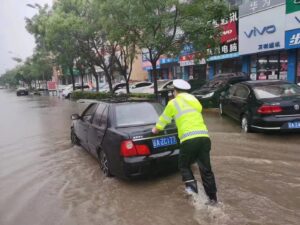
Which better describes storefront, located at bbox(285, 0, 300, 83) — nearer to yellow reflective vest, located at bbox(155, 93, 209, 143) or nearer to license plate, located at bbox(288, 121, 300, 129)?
license plate, located at bbox(288, 121, 300, 129)

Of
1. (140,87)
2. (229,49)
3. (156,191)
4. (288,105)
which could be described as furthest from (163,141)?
(140,87)

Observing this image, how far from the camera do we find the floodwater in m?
4.27

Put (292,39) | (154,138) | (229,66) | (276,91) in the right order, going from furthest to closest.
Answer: (229,66), (292,39), (276,91), (154,138)

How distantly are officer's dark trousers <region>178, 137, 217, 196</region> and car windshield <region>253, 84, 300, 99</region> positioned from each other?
4.62m

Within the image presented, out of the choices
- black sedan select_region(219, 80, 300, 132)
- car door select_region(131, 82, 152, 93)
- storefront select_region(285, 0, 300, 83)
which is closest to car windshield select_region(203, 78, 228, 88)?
storefront select_region(285, 0, 300, 83)

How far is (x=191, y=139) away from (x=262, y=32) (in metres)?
14.7

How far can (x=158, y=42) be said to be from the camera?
13602 mm

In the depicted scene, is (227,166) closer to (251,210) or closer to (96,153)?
(251,210)

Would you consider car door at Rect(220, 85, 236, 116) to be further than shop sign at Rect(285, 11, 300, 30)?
No

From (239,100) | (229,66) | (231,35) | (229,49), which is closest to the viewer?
(239,100)

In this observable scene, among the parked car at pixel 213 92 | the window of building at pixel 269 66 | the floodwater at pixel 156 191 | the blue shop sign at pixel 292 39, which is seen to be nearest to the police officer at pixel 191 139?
the floodwater at pixel 156 191

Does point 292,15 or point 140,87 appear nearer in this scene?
point 292,15

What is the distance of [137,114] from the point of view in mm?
5984

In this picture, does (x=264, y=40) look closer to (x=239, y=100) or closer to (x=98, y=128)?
(x=239, y=100)
